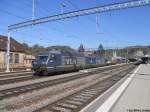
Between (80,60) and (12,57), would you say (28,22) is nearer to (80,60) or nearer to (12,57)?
(80,60)

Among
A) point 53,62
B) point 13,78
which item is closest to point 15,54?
point 53,62

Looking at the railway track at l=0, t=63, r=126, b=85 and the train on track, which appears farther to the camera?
the train on track

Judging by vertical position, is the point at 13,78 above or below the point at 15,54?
below

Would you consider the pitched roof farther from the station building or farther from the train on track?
the train on track

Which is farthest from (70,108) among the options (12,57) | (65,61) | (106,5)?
(12,57)

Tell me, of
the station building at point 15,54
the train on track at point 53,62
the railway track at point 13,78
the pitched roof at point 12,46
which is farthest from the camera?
A: the pitched roof at point 12,46

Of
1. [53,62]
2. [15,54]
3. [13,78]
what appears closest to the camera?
[13,78]

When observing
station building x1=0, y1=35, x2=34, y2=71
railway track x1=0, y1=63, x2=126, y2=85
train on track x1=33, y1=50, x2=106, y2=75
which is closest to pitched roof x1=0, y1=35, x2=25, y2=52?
station building x1=0, y1=35, x2=34, y2=71

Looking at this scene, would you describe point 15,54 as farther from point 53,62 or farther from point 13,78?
point 13,78

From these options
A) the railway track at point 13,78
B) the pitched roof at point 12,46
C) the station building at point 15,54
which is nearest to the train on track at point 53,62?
the railway track at point 13,78

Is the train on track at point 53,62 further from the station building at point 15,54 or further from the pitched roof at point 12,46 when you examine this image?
the pitched roof at point 12,46

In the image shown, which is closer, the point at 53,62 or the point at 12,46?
the point at 53,62

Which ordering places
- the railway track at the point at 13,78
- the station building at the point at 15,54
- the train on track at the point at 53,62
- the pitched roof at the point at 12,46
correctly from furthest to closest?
1. the pitched roof at the point at 12,46
2. the station building at the point at 15,54
3. the train on track at the point at 53,62
4. the railway track at the point at 13,78

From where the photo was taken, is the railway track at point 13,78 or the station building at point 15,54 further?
the station building at point 15,54
